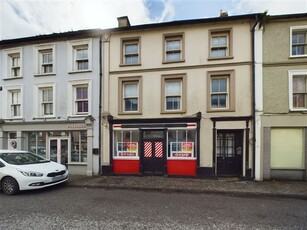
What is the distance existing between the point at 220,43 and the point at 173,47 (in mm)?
2406

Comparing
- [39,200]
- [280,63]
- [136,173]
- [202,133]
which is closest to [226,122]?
[202,133]

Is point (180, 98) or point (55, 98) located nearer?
point (180, 98)

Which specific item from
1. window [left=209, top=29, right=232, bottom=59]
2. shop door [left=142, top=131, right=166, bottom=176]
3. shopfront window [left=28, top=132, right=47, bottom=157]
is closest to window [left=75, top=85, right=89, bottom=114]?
shopfront window [left=28, top=132, right=47, bottom=157]

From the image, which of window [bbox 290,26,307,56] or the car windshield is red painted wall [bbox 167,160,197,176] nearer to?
the car windshield

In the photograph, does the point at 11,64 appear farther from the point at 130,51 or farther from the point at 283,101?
the point at 283,101

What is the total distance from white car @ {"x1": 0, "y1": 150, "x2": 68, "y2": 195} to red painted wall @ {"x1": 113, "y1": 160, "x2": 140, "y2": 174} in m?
2.80

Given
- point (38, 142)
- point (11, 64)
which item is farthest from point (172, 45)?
point (11, 64)

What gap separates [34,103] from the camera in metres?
10.3

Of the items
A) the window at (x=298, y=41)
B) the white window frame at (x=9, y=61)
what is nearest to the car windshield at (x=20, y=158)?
the white window frame at (x=9, y=61)

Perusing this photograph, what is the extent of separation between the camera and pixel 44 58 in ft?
35.0

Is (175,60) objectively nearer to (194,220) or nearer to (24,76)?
(194,220)

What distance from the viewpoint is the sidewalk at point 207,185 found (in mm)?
6453

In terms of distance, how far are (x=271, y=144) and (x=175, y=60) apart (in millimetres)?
6279

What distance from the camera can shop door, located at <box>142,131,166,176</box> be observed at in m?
9.10
